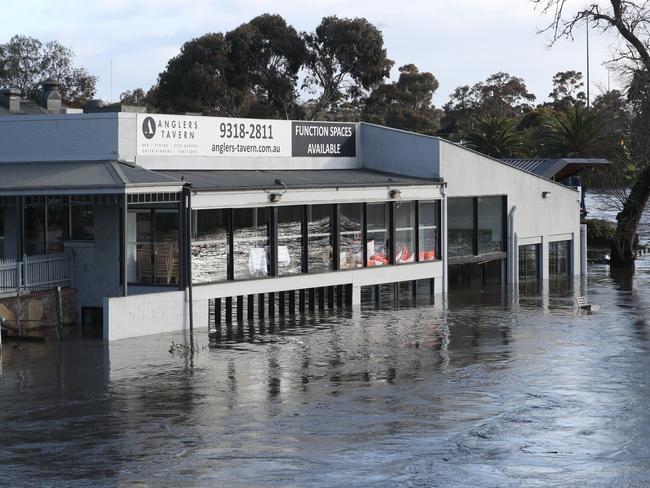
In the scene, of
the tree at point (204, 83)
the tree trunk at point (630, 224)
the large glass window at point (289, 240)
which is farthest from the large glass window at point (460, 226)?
the tree at point (204, 83)

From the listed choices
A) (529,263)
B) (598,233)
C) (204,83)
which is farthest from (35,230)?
(204,83)

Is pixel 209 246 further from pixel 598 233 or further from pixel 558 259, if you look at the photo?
pixel 598 233

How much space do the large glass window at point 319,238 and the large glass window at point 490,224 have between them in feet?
26.4

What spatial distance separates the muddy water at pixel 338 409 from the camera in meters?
15.4

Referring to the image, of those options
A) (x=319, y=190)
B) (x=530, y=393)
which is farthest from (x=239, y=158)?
(x=530, y=393)

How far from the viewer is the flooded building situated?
27766 millimetres

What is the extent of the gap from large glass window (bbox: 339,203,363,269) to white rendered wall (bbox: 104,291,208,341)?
254 inches

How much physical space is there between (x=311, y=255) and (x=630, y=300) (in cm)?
1104

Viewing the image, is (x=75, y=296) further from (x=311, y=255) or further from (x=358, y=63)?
(x=358, y=63)

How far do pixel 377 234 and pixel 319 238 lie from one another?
281 cm

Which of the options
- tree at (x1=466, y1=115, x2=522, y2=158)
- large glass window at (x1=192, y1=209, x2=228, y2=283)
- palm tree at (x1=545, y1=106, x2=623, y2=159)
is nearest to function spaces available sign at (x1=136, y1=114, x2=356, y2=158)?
large glass window at (x1=192, y1=209, x2=228, y2=283)

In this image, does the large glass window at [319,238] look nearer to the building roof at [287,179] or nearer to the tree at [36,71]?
the building roof at [287,179]

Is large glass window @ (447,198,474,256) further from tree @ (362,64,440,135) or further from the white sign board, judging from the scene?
tree @ (362,64,440,135)

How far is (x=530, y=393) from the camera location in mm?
20609
